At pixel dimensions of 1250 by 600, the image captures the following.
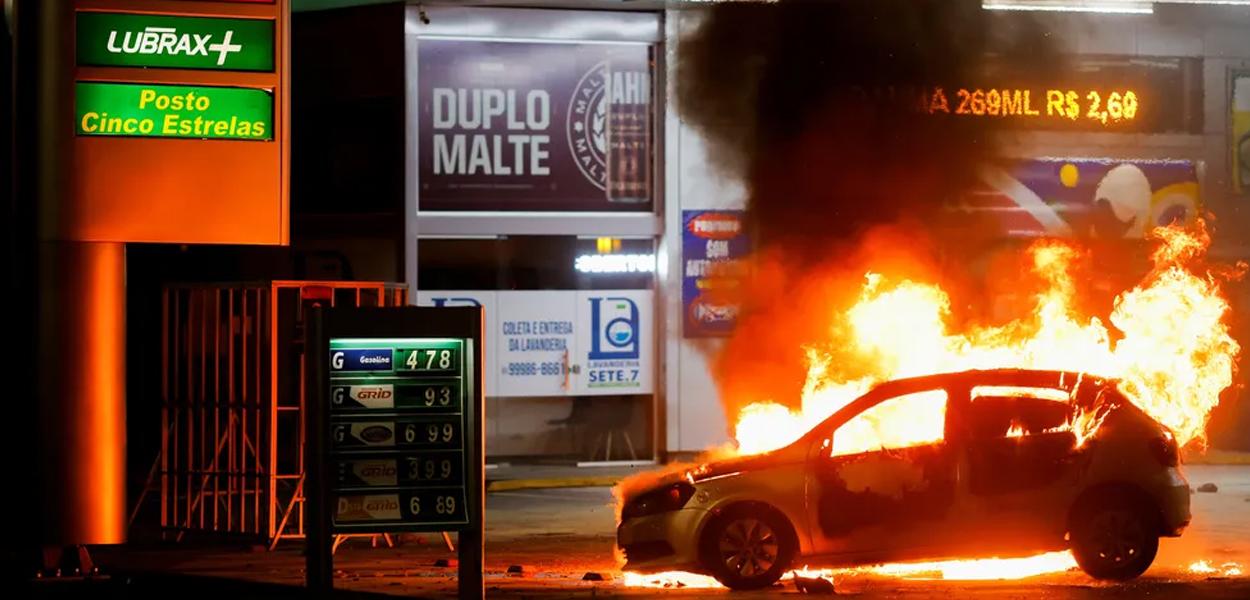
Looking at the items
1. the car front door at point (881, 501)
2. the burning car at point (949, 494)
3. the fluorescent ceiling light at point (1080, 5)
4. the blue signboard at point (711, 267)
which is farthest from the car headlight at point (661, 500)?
the fluorescent ceiling light at point (1080, 5)

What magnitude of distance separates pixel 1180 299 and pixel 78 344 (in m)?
8.98

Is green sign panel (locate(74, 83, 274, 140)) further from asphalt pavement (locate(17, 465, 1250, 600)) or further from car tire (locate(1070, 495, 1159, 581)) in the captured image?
car tire (locate(1070, 495, 1159, 581))

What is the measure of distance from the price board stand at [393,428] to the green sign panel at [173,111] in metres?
2.31

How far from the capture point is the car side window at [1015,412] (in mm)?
11172

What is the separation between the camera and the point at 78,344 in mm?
11227

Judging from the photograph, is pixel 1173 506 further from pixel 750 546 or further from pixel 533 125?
pixel 533 125

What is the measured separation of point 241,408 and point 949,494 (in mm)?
6050

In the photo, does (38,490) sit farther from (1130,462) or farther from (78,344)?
(1130,462)

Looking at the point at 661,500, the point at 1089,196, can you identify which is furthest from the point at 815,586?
the point at 1089,196

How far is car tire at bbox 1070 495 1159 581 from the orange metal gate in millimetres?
6014

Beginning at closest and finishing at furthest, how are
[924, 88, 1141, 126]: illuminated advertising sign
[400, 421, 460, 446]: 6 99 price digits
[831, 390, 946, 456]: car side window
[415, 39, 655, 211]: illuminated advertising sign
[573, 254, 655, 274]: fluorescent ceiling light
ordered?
[400, 421, 460, 446]: 6 99 price digits, [831, 390, 946, 456]: car side window, [415, 39, 655, 211]: illuminated advertising sign, [573, 254, 655, 274]: fluorescent ceiling light, [924, 88, 1141, 126]: illuminated advertising sign

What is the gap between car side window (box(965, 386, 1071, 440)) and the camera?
11.2m

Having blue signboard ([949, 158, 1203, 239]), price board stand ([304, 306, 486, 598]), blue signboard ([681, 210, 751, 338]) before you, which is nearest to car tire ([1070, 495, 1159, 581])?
price board stand ([304, 306, 486, 598])

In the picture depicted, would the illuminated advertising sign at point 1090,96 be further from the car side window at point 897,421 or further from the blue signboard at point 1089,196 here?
the car side window at point 897,421
